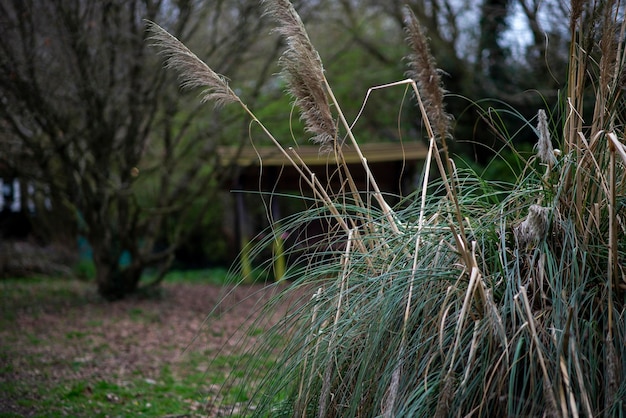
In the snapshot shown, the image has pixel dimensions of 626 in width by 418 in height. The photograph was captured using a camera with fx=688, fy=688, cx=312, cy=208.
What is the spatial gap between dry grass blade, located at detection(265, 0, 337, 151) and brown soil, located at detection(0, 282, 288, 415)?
59.3 inches

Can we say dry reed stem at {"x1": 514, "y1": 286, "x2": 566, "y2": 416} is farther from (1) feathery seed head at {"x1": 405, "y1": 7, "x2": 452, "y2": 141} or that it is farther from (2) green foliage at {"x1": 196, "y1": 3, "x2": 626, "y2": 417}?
(1) feathery seed head at {"x1": 405, "y1": 7, "x2": 452, "y2": 141}

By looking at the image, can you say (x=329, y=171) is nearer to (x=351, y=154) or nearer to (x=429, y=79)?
(x=351, y=154)

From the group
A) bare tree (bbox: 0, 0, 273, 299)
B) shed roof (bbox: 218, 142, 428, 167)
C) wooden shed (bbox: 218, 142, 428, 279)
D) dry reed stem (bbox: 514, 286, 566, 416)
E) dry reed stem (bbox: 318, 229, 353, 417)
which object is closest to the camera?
dry reed stem (bbox: 514, 286, 566, 416)

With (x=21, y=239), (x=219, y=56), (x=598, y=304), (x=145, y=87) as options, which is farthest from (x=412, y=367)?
(x=21, y=239)

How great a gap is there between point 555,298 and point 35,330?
20.3 ft

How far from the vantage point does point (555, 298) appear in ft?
7.43

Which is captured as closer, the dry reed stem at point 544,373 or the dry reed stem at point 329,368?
the dry reed stem at point 544,373

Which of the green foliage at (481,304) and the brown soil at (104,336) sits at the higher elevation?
the green foliage at (481,304)

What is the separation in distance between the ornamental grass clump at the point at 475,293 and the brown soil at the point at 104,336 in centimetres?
139

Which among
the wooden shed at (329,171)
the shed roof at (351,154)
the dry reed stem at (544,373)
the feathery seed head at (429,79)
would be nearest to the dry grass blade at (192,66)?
the feathery seed head at (429,79)

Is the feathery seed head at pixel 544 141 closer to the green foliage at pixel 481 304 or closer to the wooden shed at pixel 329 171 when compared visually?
the green foliage at pixel 481 304

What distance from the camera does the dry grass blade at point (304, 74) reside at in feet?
9.05

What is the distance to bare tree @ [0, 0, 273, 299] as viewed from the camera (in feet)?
25.2

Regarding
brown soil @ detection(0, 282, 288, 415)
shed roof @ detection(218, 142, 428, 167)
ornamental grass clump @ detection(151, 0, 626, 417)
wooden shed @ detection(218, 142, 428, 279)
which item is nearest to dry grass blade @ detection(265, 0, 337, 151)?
ornamental grass clump @ detection(151, 0, 626, 417)
